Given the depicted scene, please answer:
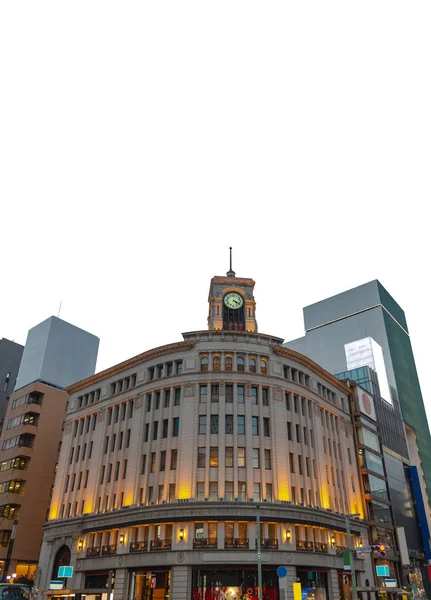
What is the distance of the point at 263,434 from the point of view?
175ft

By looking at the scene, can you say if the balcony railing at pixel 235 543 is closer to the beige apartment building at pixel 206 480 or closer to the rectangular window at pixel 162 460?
the beige apartment building at pixel 206 480

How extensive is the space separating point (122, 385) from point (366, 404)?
3744 cm

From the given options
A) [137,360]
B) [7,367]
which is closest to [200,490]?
[137,360]

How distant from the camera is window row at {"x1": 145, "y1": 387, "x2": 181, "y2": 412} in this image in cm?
5628

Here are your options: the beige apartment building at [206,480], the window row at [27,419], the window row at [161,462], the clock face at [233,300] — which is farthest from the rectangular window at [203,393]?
the window row at [27,419]

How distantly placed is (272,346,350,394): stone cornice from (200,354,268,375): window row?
319 cm

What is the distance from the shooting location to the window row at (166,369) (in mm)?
58000

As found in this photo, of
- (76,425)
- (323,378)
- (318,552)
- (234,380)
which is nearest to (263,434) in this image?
(234,380)

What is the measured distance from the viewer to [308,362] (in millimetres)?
62969

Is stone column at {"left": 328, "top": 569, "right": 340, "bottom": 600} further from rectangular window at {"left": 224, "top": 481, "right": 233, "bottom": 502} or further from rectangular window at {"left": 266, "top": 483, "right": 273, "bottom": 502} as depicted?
rectangular window at {"left": 224, "top": 481, "right": 233, "bottom": 502}

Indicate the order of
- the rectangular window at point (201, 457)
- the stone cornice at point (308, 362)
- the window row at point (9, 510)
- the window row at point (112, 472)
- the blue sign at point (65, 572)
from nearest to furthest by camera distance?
the blue sign at point (65, 572) < the rectangular window at point (201, 457) < the window row at point (112, 472) < the stone cornice at point (308, 362) < the window row at point (9, 510)

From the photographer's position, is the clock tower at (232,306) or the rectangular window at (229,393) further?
the clock tower at (232,306)

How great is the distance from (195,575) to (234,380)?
64.7 ft

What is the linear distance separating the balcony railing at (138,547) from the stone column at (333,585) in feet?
63.3
